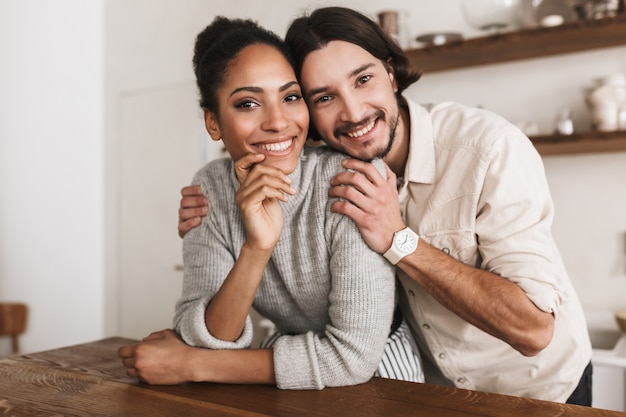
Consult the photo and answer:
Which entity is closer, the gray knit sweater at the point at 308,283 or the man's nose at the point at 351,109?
the gray knit sweater at the point at 308,283

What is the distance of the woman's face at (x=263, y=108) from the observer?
4.14ft

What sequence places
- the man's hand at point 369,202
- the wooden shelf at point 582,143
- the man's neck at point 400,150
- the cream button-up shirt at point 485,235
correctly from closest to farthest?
the man's hand at point 369,202 → the cream button-up shirt at point 485,235 → the man's neck at point 400,150 → the wooden shelf at point 582,143

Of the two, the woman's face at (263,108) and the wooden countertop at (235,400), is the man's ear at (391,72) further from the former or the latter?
the wooden countertop at (235,400)

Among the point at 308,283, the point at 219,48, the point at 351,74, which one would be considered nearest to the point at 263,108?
the point at 219,48

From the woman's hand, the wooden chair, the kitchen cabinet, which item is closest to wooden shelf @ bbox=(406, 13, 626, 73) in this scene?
the kitchen cabinet

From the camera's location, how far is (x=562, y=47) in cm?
247

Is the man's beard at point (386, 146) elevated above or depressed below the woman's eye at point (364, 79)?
below

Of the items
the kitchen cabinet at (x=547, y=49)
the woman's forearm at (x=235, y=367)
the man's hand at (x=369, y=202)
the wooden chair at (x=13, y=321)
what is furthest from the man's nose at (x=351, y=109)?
the wooden chair at (x=13, y=321)

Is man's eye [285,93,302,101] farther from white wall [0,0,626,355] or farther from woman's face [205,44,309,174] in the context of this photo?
white wall [0,0,626,355]

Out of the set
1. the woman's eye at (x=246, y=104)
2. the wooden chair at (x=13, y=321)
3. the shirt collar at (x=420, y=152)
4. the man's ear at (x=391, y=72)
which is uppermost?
the man's ear at (x=391, y=72)

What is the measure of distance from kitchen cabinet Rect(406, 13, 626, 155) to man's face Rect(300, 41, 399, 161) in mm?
1106

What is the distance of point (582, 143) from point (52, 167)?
314 centimetres

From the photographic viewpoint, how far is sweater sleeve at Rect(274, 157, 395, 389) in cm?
110

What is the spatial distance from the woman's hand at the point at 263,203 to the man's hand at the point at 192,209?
9.2 inches
